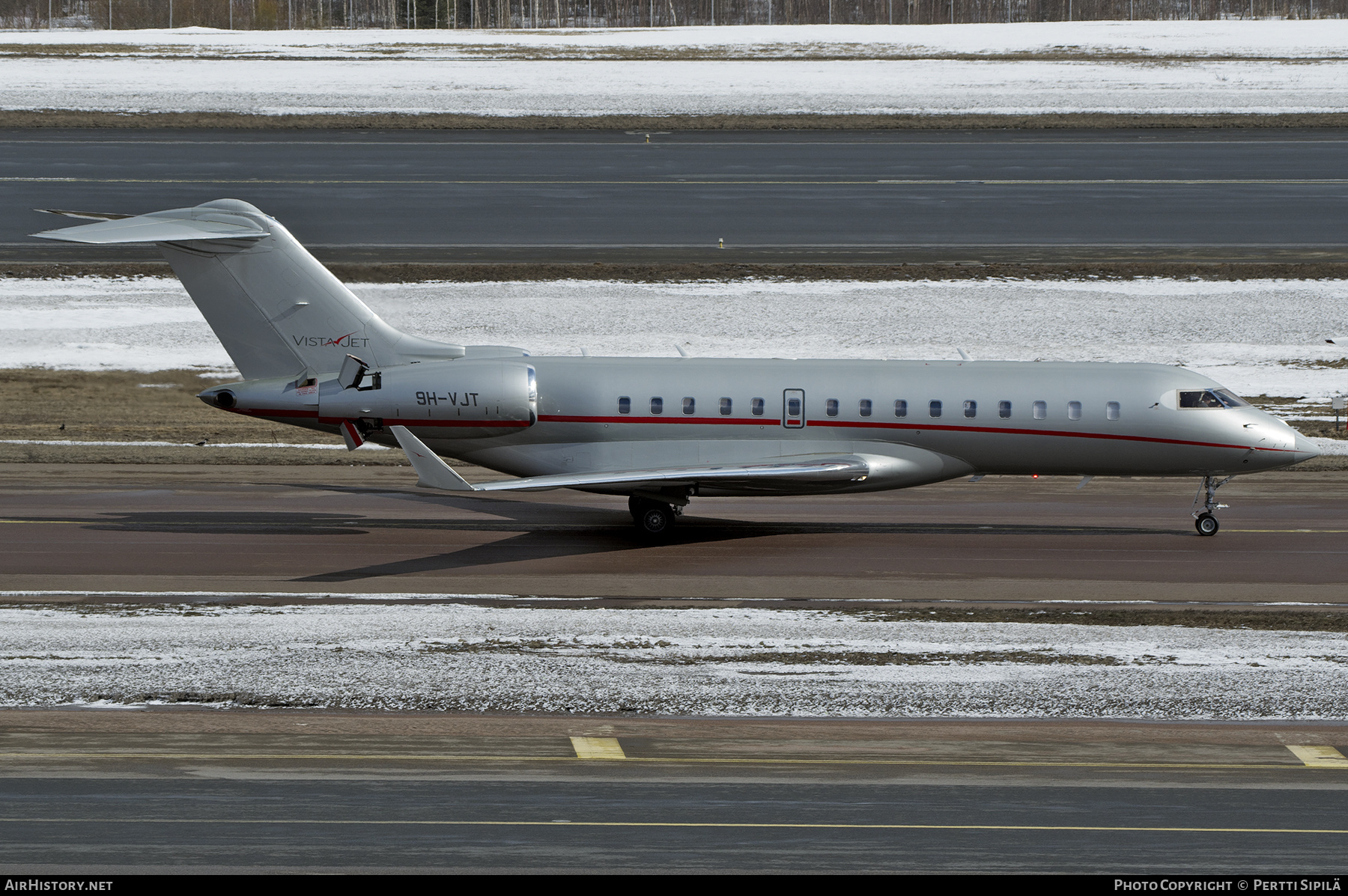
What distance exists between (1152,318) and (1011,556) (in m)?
18.4

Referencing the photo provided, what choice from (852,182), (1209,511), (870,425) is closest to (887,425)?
(870,425)

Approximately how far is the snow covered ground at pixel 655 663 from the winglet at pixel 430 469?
2674 millimetres

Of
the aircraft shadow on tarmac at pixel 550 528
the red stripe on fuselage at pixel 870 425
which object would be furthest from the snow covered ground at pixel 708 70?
the red stripe on fuselage at pixel 870 425

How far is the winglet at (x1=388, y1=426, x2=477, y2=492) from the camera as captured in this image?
22672 mm

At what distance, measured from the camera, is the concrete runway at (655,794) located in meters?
12.1

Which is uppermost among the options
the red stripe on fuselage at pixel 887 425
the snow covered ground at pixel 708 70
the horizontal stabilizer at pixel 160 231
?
the snow covered ground at pixel 708 70

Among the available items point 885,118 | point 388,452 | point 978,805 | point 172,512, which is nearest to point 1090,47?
point 885,118

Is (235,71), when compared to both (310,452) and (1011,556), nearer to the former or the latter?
(310,452)

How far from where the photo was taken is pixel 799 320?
1598 inches

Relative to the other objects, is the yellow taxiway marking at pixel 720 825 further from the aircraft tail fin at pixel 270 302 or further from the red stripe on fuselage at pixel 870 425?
the aircraft tail fin at pixel 270 302

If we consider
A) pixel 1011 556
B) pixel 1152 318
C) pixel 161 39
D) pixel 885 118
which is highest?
pixel 161 39

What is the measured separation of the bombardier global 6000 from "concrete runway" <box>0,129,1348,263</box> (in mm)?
18033

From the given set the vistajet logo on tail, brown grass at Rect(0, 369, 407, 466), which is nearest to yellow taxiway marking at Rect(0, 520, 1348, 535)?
the vistajet logo on tail
